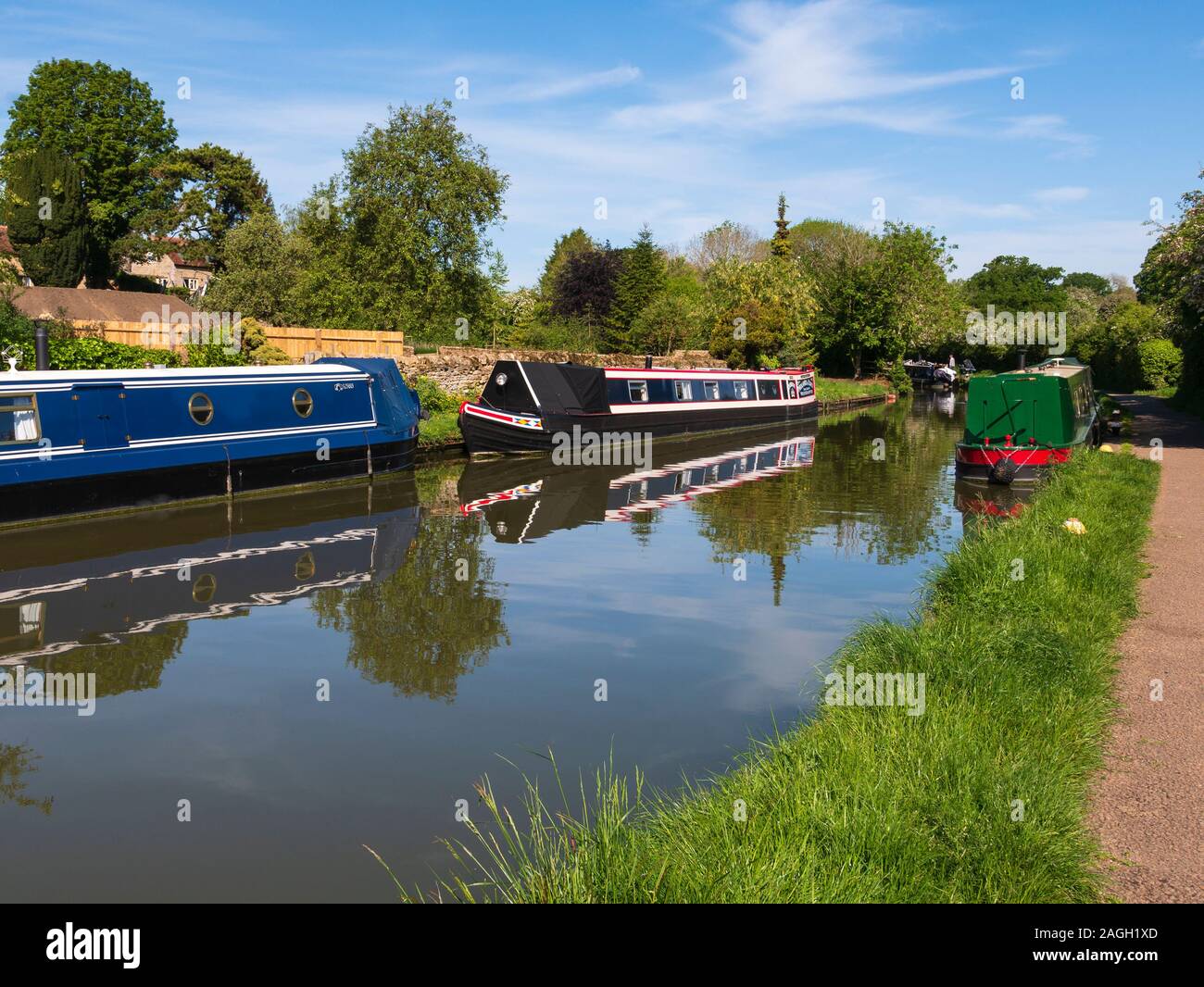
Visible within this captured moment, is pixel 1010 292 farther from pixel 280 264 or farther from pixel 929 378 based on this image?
pixel 280 264

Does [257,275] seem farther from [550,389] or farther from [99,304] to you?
[550,389]

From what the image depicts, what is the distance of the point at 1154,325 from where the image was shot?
159 ft

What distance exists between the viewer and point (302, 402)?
18000 mm

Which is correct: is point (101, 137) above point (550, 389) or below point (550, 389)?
above

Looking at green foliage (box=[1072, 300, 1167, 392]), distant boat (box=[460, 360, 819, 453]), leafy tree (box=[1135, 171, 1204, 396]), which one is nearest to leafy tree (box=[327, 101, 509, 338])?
distant boat (box=[460, 360, 819, 453])

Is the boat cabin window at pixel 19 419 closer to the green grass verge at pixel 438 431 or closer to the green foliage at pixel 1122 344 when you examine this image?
the green grass verge at pixel 438 431

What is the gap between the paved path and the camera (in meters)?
4.51

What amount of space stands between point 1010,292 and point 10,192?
239 ft

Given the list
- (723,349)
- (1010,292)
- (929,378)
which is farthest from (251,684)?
(1010,292)
